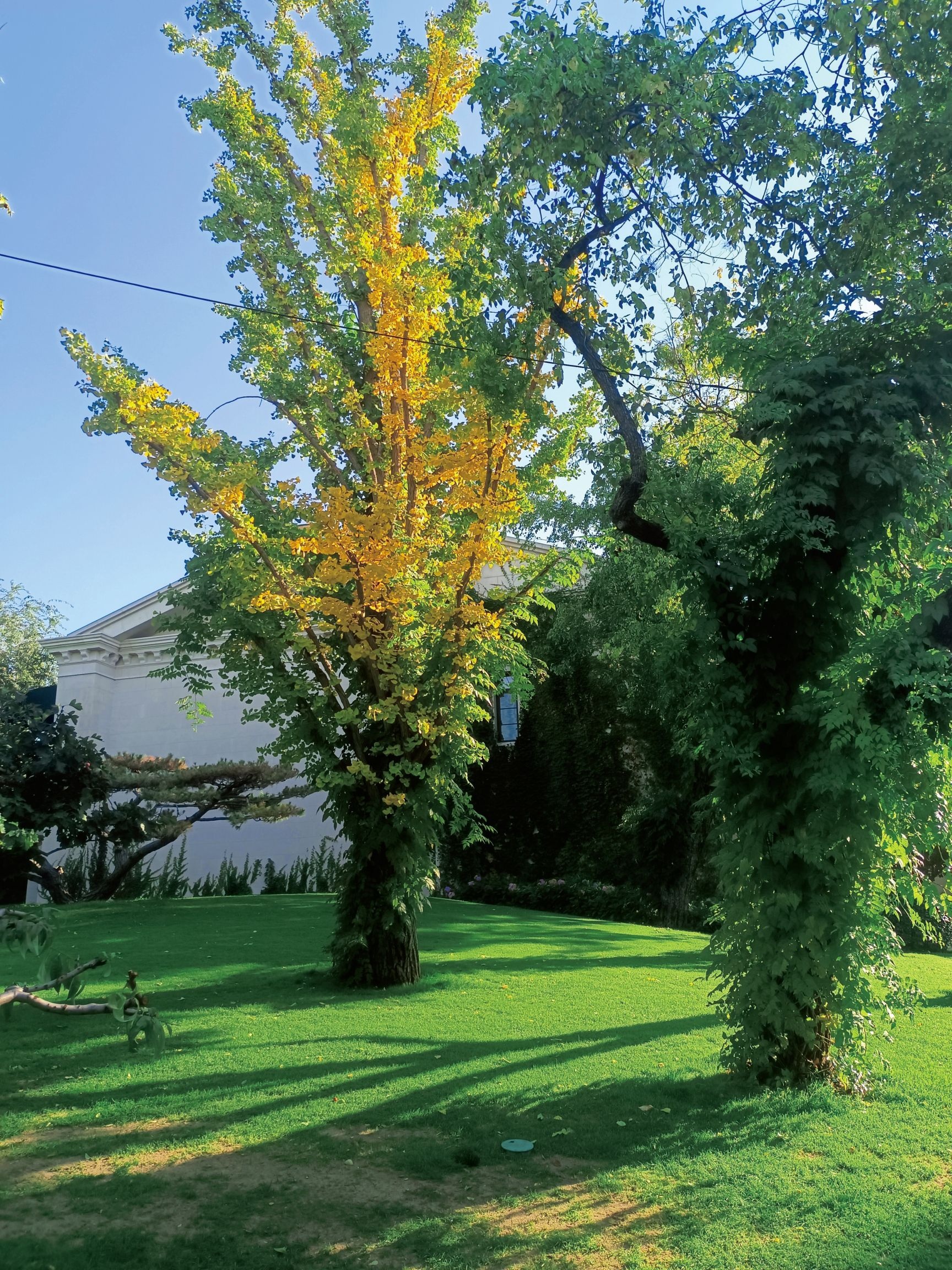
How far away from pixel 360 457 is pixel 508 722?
15.0 metres

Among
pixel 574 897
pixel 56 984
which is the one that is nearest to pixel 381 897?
pixel 56 984

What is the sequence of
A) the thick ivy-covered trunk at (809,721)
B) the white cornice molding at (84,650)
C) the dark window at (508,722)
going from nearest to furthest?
the thick ivy-covered trunk at (809,721), the dark window at (508,722), the white cornice molding at (84,650)

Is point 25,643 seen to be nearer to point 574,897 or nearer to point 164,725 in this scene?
point 164,725

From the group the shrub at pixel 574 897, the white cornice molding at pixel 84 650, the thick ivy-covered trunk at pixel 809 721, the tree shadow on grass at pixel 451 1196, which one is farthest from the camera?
the white cornice molding at pixel 84 650

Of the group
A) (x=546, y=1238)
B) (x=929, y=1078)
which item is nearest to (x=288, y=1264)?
(x=546, y=1238)

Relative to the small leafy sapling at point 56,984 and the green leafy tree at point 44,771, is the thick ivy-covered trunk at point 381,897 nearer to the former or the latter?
the small leafy sapling at point 56,984

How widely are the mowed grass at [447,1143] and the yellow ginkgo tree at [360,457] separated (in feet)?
7.47

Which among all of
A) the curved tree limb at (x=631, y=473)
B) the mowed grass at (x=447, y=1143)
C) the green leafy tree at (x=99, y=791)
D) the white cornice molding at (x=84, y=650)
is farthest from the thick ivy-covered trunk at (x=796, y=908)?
the white cornice molding at (x=84, y=650)

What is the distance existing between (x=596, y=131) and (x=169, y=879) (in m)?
17.7

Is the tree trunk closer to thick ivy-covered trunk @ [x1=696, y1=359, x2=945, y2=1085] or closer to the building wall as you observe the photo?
thick ivy-covered trunk @ [x1=696, y1=359, x2=945, y2=1085]

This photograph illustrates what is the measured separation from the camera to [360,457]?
10.3 m

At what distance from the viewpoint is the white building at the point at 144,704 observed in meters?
25.2

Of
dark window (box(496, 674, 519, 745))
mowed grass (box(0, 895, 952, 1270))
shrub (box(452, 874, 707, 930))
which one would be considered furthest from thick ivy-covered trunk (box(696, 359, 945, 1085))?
dark window (box(496, 674, 519, 745))

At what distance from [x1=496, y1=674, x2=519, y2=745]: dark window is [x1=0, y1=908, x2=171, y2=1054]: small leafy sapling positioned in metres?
21.5
